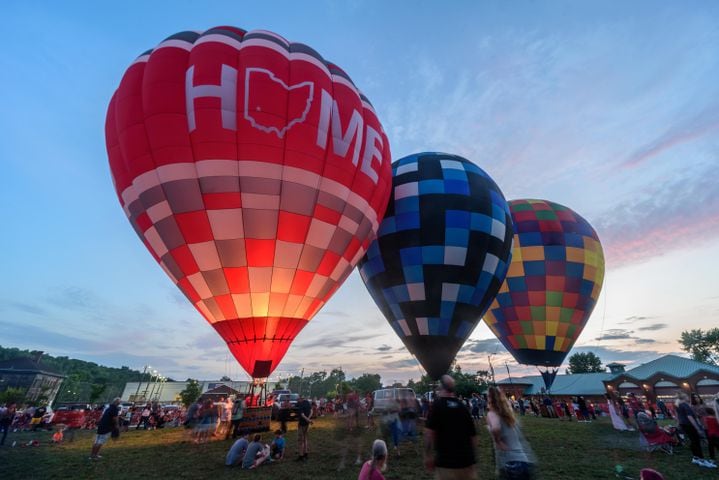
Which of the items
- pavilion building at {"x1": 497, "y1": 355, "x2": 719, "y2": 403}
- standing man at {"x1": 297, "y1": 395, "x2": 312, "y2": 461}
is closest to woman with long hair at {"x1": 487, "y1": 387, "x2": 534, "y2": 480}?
standing man at {"x1": 297, "y1": 395, "x2": 312, "y2": 461}

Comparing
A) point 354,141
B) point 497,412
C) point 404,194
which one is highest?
point 404,194

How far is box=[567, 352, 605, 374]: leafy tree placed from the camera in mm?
74812

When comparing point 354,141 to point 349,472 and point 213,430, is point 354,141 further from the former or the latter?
point 213,430

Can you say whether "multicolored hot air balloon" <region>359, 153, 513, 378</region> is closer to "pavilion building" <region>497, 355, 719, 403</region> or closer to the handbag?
the handbag

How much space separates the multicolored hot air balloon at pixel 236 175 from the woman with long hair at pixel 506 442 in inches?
252

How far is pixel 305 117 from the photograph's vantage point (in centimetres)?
929

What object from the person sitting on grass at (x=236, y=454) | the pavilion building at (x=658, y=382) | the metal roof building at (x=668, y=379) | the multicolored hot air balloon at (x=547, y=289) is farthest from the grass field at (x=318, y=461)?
the metal roof building at (x=668, y=379)

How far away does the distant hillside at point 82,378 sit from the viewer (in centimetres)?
8306

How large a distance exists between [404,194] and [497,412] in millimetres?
11477

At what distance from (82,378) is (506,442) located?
151 meters

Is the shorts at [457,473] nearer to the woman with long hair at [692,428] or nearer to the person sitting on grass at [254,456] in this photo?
the person sitting on grass at [254,456]

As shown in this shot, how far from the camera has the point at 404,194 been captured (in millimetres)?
14703

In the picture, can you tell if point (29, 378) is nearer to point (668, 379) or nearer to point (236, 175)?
point (236, 175)

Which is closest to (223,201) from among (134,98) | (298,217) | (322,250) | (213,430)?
(298,217)
